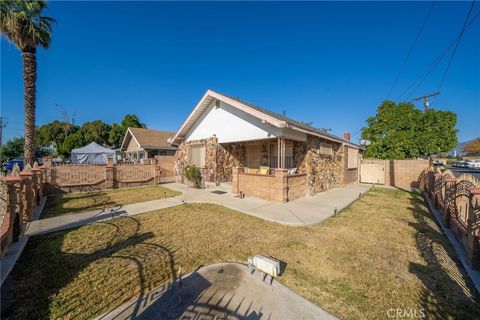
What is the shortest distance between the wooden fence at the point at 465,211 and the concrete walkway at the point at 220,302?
374cm

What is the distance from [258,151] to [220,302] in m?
10.2

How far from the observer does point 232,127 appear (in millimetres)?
11133

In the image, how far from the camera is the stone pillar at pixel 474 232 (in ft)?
12.5

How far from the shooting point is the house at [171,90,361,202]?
9.17 metres

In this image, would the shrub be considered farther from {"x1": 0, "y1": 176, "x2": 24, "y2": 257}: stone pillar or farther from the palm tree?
the palm tree

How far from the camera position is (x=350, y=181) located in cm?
1585

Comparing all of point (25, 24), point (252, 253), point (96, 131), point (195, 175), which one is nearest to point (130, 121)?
point (96, 131)

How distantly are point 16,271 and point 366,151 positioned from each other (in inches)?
923

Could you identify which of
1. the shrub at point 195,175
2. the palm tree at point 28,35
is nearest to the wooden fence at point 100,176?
the palm tree at point 28,35

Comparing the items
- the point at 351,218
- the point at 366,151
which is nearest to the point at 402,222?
the point at 351,218

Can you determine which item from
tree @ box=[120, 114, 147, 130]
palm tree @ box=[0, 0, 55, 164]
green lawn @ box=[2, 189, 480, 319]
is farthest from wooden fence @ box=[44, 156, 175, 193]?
tree @ box=[120, 114, 147, 130]

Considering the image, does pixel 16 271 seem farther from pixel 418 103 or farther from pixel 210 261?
pixel 418 103

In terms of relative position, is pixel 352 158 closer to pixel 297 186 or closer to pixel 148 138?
pixel 297 186

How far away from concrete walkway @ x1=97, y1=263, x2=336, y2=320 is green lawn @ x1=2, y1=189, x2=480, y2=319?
23cm
